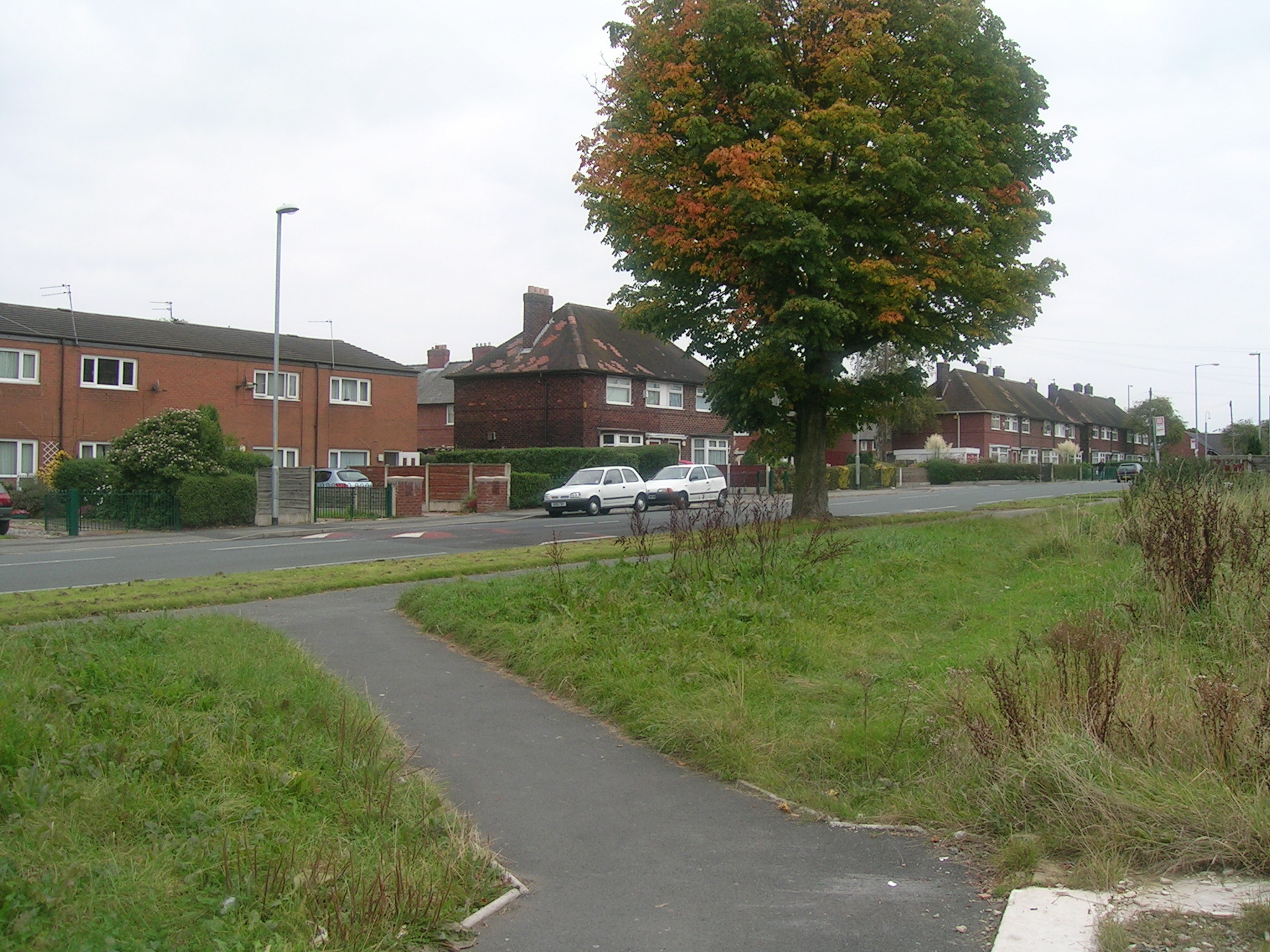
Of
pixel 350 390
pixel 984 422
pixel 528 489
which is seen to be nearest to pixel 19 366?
pixel 350 390

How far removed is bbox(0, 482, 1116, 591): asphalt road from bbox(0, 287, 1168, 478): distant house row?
296 inches

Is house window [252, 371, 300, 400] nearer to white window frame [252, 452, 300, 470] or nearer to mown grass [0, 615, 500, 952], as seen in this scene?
white window frame [252, 452, 300, 470]

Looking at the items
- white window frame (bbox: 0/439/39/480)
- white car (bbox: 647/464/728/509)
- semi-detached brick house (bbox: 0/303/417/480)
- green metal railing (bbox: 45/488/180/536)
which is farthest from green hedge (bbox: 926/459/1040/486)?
white window frame (bbox: 0/439/39/480)

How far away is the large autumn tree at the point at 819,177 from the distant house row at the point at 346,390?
404 inches

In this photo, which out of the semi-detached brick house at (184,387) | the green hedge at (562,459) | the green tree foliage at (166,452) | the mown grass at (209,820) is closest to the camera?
the mown grass at (209,820)

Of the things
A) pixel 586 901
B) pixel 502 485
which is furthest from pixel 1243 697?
pixel 502 485

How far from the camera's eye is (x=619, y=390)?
166ft

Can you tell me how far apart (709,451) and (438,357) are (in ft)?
76.1

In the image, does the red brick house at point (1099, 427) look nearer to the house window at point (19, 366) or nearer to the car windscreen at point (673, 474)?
the car windscreen at point (673, 474)

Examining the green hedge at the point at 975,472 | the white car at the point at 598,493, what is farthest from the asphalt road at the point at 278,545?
the green hedge at the point at 975,472

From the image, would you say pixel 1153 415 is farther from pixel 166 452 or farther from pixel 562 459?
pixel 166 452

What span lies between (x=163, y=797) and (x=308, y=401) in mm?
43391

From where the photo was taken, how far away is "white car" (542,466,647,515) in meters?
35.8

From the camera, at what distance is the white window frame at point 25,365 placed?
38.0m
